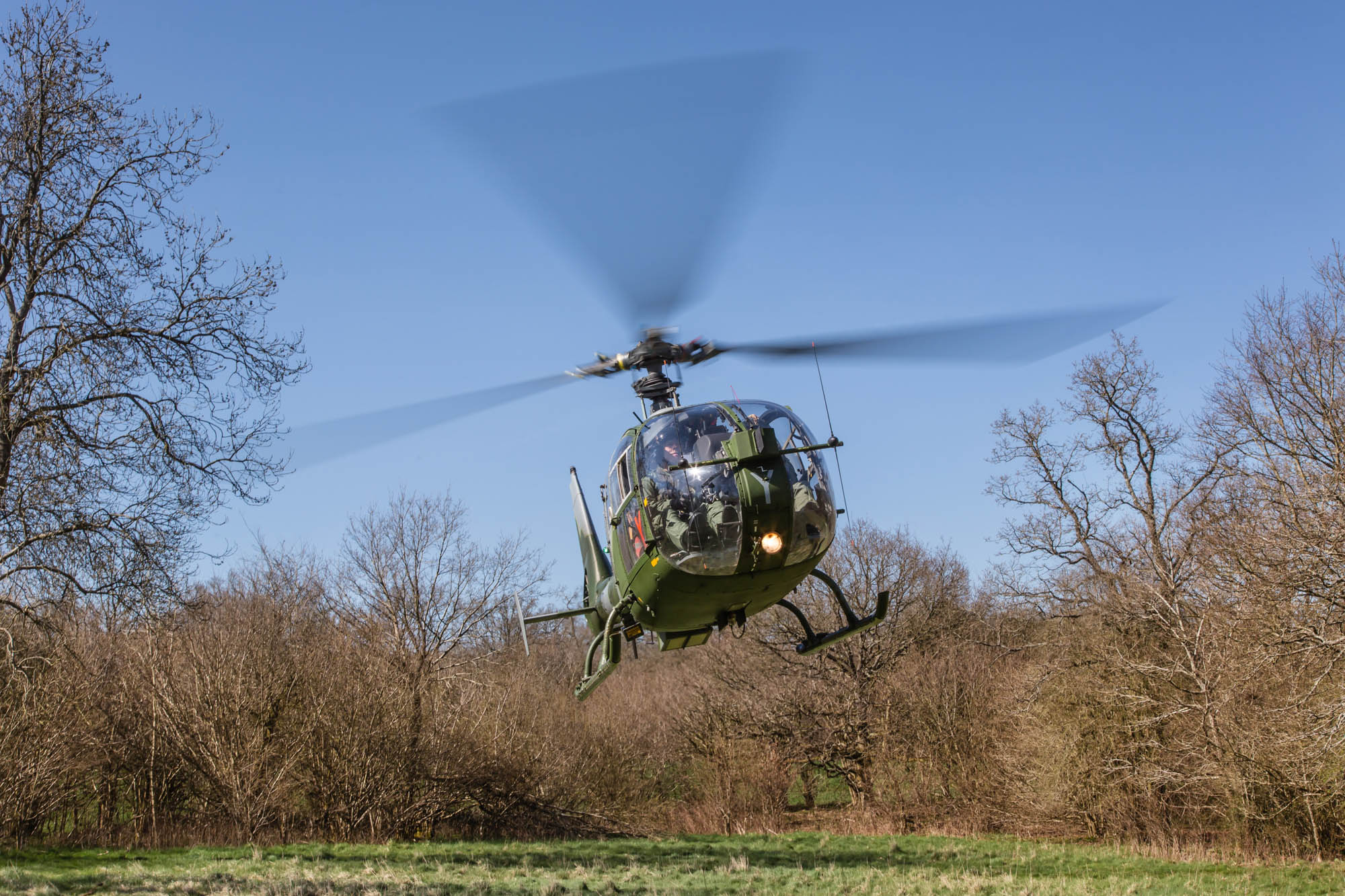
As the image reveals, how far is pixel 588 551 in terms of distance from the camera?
1231 centimetres

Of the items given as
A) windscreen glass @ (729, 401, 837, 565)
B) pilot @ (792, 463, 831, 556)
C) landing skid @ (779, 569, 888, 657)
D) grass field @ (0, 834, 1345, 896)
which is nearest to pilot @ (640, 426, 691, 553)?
windscreen glass @ (729, 401, 837, 565)

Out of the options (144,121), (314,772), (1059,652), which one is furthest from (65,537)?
(1059,652)

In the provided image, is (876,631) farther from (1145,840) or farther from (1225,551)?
(1225,551)

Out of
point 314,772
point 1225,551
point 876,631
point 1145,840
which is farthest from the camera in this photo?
point 876,631

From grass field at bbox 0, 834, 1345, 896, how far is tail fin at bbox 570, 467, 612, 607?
4.16m

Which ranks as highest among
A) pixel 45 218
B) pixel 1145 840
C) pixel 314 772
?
pixel 45 218

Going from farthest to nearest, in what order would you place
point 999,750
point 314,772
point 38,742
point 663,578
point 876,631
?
point 876,631 < point 999,750 < point 314,772 < point 38,742 < point 663,578

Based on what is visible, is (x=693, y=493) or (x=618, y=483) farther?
(x=618, y=483)

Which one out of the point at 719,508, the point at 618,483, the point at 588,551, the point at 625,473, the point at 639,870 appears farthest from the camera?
the point at 639,870

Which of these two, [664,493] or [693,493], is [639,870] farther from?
[693,493]

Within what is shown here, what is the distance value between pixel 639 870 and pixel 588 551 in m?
6.93

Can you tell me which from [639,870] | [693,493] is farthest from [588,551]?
[639,870]

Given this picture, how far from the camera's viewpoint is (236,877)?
A: 12.8 meters

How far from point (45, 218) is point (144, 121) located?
1.84 m
